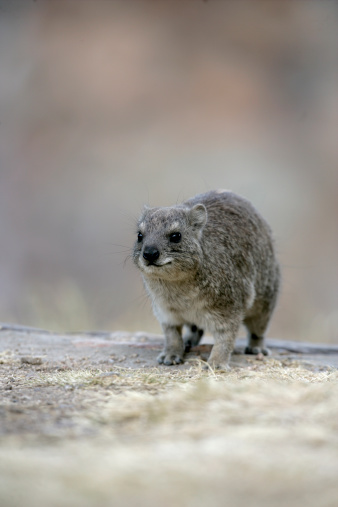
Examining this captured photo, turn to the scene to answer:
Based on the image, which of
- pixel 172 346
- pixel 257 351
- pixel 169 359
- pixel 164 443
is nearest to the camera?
pixel 164 443

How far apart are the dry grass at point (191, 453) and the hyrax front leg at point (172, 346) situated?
2.31 meters

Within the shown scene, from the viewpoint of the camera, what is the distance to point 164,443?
8.05 feet

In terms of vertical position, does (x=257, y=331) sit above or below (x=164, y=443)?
below

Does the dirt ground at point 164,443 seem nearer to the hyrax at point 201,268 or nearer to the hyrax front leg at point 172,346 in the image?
the hyrax at point 201,268

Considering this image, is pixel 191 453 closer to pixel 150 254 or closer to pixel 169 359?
pixel 150 254

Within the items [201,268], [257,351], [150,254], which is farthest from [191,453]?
[257,351]

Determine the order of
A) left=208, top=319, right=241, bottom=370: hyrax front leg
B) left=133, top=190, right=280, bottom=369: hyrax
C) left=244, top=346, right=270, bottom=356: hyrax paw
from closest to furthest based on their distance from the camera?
left=133, top=190, right=280, bottom=369: hyrax → left=208, top=319, right=241, bottom=370: hyrax front leg → left=244, top=346, right=270, bottom=356: hyrax paw

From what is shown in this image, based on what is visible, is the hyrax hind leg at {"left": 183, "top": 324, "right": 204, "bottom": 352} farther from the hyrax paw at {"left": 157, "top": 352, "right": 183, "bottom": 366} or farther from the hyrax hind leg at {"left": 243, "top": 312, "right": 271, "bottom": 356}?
the hyrax paw at {"left": 157, "top": 352, "right": 183, "bottom": 366}

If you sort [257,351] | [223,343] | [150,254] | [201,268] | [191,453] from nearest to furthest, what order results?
1. [191,453]
2. [150,254]
3. [201,268]
4. [223,343]
5. [257,351]

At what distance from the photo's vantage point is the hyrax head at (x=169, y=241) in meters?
5.11

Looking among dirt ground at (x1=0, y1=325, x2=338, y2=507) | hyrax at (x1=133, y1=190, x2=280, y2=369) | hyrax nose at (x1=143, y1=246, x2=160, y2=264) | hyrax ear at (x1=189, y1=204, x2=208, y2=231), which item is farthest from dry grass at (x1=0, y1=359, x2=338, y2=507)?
hyrax ear at (x1=189, y1=204, x2=208, y2=231)

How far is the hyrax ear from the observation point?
18.3ft

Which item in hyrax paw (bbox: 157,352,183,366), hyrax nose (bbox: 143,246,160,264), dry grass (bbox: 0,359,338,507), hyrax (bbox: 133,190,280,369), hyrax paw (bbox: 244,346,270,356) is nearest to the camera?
dry grass (bbox: 0,359,338,507)

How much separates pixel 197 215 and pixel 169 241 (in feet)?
1.53
